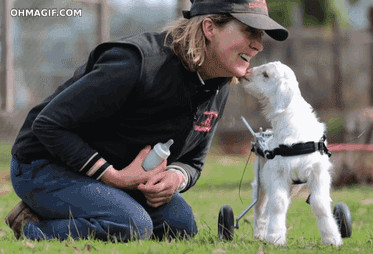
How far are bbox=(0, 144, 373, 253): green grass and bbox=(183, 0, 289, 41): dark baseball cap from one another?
1.12 metres

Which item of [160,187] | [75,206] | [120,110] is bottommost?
[75,206]

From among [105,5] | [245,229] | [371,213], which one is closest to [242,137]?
[105,5]

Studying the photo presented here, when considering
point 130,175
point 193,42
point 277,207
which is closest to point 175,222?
point 130,175

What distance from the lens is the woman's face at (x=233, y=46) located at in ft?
10.8

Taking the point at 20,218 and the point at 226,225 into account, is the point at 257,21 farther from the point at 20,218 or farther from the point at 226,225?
the point at 20,218

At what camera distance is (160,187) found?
11.4 ft

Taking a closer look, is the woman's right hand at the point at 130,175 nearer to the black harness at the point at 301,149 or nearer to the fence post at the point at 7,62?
the black harness at the point at 301,149

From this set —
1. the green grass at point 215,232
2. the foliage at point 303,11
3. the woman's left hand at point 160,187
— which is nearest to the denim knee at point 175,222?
the green grass at point 215,232

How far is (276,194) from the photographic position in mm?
3385

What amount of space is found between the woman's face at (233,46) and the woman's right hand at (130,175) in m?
0.66

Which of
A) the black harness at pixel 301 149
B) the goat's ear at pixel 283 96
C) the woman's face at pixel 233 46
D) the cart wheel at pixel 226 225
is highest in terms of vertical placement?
the woman's face at pixel 233 46

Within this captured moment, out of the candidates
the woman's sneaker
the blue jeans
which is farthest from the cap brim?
the woman's sneaker

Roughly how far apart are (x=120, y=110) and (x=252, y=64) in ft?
28.7

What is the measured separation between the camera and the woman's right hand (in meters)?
3.40
